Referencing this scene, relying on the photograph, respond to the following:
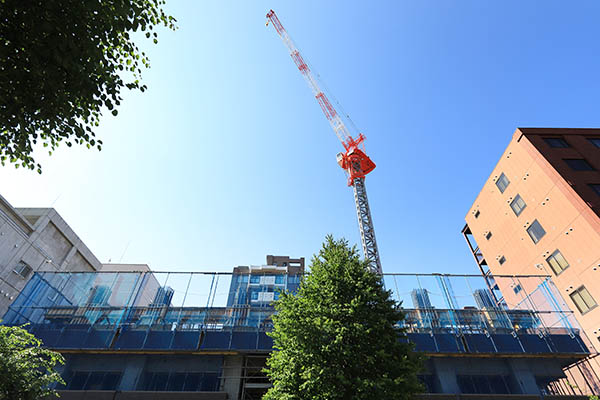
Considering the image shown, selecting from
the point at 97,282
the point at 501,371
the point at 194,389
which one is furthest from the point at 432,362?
the point at 97,282

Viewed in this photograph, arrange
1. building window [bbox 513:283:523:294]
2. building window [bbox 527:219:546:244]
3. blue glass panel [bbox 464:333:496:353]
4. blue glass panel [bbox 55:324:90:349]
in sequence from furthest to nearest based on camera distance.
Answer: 1. building window [bbox 513:283:523:294]
2. building window [bbox 527:219:546:244]
3. blue glass panel [bbox 55:324:90:349]
4. blue glass panel [bbox 464:333:496:353]

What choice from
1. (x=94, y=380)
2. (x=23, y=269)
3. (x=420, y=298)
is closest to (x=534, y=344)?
(x=420, y=298)

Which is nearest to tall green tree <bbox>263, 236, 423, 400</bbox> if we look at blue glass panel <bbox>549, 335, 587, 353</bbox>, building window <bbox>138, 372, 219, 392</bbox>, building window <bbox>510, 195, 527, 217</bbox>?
building window <bbox>138, 372, 219, 392</bbox>

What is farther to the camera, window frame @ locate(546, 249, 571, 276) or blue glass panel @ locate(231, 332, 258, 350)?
window frame @ locate(546, 249, 571, 276)

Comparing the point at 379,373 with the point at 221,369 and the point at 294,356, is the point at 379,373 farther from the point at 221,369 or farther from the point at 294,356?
the point at 221,369

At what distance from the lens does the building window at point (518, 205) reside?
26.7 metres

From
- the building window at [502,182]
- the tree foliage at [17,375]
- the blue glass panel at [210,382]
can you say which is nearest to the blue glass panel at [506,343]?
the building window at [502,182]

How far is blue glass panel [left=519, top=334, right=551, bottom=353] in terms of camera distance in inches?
731

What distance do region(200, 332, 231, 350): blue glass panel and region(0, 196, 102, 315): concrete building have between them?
71.9ft

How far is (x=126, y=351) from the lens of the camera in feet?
60.1

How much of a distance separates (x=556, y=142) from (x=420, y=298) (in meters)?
19.9

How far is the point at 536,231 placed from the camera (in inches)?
998

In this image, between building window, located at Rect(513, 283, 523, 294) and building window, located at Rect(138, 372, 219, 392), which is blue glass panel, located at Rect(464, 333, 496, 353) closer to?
building window, located at Rect(513, 283, 523, 294)

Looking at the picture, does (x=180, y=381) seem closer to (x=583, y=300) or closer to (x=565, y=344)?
(x=565, y=344)
